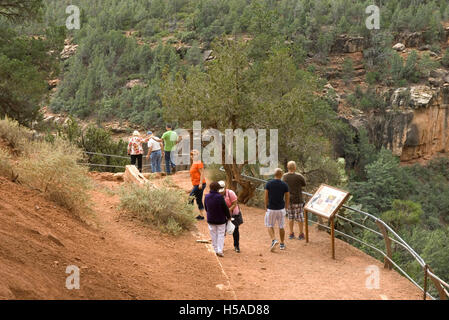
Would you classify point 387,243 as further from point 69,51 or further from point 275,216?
point 69,51

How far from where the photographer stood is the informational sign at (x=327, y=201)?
8.78 metres

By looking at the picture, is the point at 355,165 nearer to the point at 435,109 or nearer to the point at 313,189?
the point at 435,109

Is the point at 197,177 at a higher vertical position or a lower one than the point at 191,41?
lower

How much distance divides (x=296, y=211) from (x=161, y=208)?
271cm

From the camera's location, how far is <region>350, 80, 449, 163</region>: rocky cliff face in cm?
5678

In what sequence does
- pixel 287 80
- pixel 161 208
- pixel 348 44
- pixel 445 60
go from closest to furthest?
1. pixel 161 208
2. pixel 287 80
3. pixel 445 60
4. pixel 348 44

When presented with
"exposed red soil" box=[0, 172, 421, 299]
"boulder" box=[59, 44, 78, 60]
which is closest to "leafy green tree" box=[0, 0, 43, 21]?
"exposed red soil" box=[0, 172, 421, 299]

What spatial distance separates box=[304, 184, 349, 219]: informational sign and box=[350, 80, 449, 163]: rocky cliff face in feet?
156

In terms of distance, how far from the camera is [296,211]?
9922mm

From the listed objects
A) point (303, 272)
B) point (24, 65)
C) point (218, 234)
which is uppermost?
point (24, 65)

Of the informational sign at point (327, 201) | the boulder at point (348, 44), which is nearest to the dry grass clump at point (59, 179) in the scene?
the informational sign at point (327, 201)

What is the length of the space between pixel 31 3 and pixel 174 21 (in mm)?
63192

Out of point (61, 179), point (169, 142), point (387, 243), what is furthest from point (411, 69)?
point (61, 179)

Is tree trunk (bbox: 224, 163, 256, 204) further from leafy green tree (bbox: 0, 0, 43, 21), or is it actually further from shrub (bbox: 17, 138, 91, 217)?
leafy green tree (bbox: 0, 0, 43, 21)
